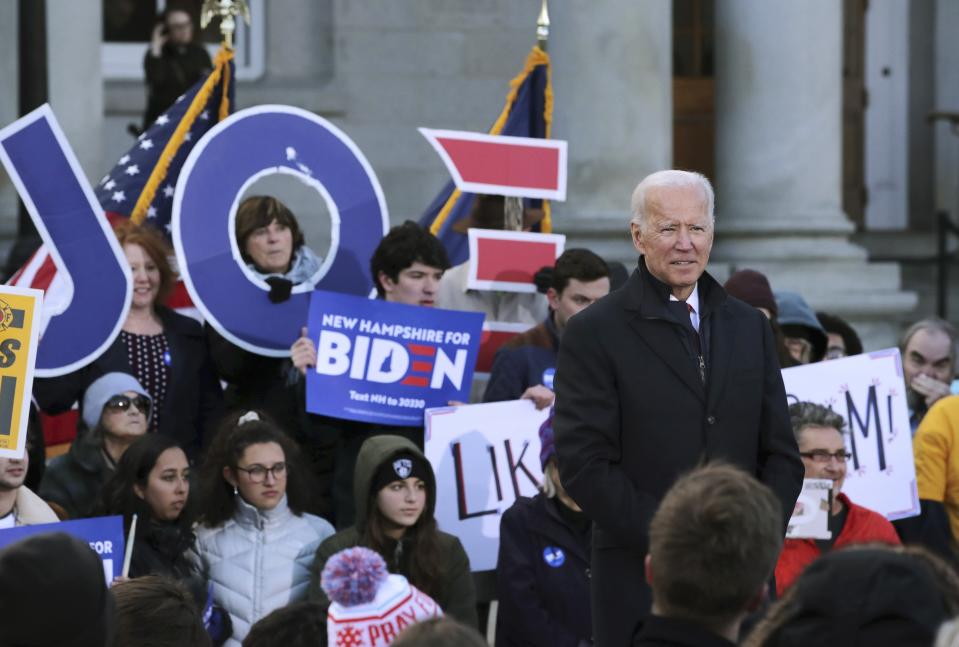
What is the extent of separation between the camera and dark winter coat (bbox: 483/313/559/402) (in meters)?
7.41

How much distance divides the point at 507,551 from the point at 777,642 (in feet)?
11.4

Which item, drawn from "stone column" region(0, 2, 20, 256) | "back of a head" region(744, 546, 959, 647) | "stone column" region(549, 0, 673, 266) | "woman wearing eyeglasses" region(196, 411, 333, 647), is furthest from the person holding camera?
"back of a head" region(744, 546, 959, 647)

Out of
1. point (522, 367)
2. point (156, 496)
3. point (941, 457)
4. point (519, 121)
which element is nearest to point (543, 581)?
point (522, 367)

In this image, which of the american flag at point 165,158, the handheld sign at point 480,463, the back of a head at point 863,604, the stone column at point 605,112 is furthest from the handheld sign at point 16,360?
the stone column at point 605,112

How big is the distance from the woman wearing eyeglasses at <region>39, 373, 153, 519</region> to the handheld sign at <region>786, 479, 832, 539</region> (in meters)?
2.23

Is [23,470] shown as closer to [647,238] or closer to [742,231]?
[647,238]

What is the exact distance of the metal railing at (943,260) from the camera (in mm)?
13148

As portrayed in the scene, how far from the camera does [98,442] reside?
6.93 metres

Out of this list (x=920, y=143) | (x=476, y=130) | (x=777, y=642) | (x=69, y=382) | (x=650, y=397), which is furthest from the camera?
(x=920, y=143)

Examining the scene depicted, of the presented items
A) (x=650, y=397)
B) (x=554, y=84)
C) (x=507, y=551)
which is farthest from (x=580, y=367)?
(x=554, y=84)

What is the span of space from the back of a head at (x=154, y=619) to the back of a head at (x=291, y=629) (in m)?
0.28

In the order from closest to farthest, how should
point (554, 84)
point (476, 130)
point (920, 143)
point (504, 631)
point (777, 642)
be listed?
point (777, 642) < point (504, 631) < point (554, 84) < point (476, 130) < point (920, 143)

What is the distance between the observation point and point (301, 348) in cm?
725

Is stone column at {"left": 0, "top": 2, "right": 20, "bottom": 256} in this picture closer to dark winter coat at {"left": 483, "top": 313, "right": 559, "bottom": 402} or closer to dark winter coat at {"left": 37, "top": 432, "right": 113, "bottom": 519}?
dark winter coat at {"left": 37, "top": 432, "right": 113, "bottom": 519}
